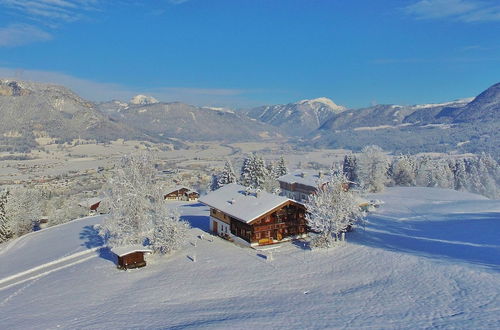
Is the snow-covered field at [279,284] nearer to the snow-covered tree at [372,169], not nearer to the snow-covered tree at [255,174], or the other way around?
the snow-covered tree at [255,174]

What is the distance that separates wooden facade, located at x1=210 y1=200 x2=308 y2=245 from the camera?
43.1 m

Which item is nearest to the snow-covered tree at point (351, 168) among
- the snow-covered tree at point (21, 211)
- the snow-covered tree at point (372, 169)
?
the snow-covered tree at point (372, 169)

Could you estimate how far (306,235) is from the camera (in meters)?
45.4

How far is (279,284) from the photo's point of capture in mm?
30484

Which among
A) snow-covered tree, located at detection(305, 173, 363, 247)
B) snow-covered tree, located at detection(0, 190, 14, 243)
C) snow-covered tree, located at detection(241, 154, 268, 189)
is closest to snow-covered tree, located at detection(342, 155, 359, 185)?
snow-covered tree, located at detection(241, 154, 268, 189)

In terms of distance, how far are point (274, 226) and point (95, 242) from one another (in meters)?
23.3

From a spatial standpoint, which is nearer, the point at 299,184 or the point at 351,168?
the point at 299,184

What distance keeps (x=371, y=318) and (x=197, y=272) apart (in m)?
17.2

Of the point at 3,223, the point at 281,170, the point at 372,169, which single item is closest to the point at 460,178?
the point at 372,169

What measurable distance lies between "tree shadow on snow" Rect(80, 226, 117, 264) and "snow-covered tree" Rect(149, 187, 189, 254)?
194 inches

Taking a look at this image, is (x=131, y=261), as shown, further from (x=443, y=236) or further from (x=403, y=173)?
(x=403, y=173)

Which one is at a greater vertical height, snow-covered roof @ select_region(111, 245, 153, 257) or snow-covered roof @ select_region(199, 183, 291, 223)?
snow-covered roof @ select_region(199, 183, 291, 223)

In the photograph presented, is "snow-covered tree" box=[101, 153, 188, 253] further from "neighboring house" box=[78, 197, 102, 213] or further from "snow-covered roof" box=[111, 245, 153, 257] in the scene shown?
"neighboring house" box=[78, 197, 102, 213]

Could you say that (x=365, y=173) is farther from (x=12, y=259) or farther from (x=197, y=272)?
(x=12, y=259)
